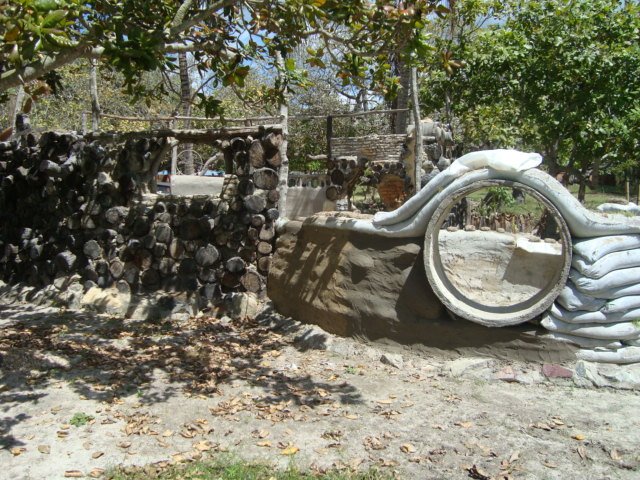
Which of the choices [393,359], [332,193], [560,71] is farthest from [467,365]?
[560,71]

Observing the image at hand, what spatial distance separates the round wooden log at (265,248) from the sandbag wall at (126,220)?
0.04 ft

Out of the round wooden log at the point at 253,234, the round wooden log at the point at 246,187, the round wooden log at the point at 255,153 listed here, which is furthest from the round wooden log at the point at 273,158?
the round wooden log at the point at 253,234

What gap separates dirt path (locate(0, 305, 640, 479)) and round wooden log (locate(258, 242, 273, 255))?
141 cm

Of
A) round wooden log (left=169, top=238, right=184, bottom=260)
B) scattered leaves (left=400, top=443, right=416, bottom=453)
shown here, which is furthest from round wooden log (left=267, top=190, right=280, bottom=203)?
scattered leaves (left=400, top=443, right=416, bottom=453)

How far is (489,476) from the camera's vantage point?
407 centimetres

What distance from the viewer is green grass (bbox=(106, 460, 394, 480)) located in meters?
4.06

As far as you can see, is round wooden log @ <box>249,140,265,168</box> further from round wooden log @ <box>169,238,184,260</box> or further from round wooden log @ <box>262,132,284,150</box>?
round wooden log @ <box>169,238,184,260</box>

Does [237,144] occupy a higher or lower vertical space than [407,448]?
higher

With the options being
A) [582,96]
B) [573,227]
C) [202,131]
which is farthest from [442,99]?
[573,227]

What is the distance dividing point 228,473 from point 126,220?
585cm

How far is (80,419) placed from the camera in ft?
16.6

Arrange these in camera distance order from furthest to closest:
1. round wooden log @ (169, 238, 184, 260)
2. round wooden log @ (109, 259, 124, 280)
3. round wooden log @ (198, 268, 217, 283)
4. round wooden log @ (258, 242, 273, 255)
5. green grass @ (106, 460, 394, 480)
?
1. round wooden log @ (109, 259, 124, 280)
2. round wooden log @ (169, 238, 184, 260)
3. round wooden log @ (198, 268, 217, 283)
4. round wooden log @ (258, 242, 273, 255)
5. green grass @ (106, 460, 394, 480)

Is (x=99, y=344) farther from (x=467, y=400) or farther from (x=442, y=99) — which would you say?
(x=442, y=99)

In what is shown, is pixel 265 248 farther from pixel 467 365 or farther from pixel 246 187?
pixel 467 365
